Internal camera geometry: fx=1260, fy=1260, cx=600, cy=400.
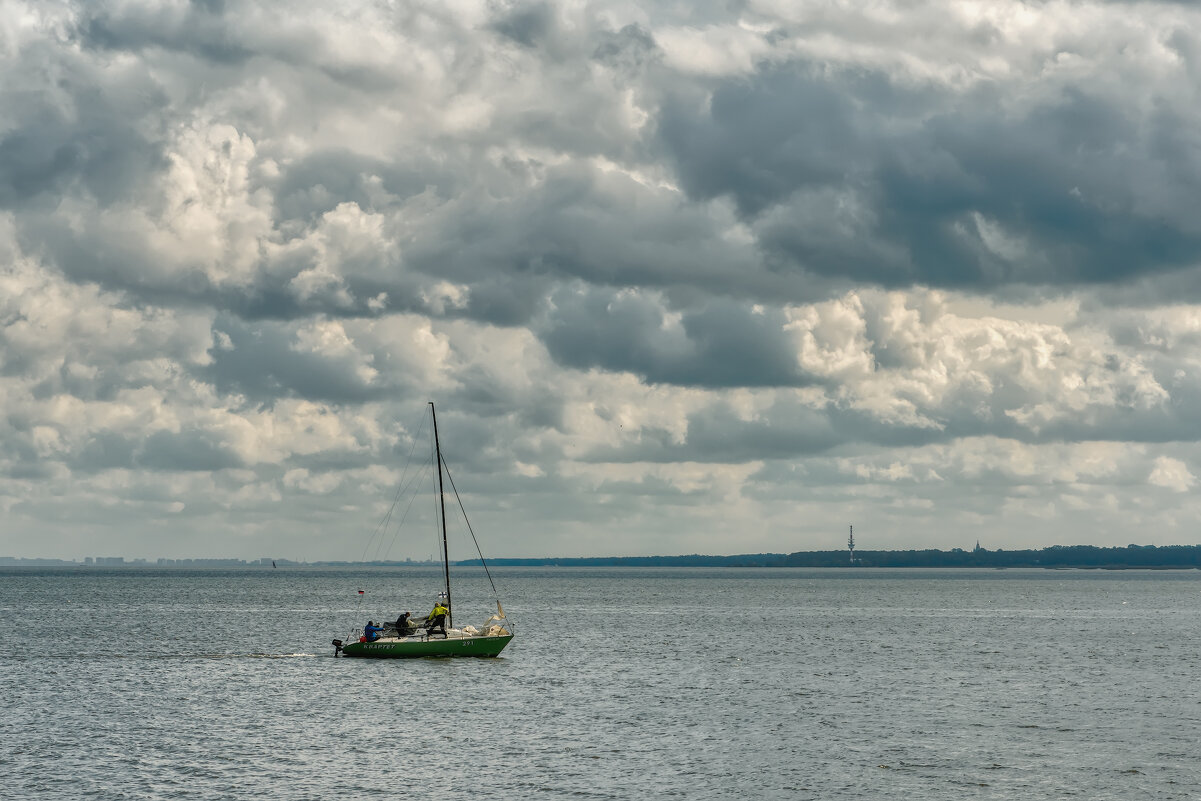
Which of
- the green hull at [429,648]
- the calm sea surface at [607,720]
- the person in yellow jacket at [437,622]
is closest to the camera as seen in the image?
the calm sea surface at [607,720]

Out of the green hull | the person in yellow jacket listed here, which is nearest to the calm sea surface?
the green hull

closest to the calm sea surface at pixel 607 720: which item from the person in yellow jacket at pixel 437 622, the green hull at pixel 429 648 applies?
the green hull at pixel 429 648

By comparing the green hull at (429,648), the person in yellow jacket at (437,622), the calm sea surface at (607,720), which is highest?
the person in yellow jacket at (437,622)

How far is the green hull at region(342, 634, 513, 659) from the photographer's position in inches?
3851

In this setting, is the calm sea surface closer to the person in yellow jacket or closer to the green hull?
the green hull

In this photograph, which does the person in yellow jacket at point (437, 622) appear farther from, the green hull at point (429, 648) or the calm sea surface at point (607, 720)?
the calm sea surface at point (607, 720)

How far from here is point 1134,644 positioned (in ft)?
408

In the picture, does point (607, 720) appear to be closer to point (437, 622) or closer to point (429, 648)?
point (429, 648)

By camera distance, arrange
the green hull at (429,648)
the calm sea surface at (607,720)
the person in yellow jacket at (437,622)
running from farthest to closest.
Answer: the person in yellow jacket at (437,622)
the green hull at (429,648)
the calm sea surface at (607,720)

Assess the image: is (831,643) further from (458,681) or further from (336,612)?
(336,612)

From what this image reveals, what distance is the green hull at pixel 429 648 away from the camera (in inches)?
3851

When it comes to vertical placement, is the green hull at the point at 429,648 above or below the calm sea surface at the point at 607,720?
above

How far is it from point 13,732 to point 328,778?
2039 cm

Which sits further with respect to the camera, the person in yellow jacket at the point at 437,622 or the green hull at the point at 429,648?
the person in yellow jacket at the point at 437,622
